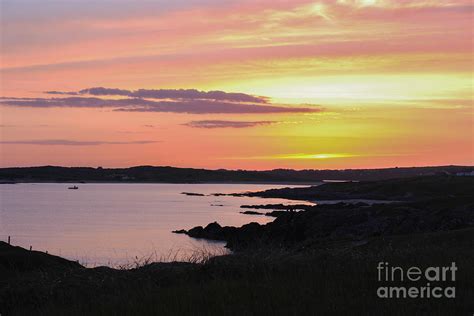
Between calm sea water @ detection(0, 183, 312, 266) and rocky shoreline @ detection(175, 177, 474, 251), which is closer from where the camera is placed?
rocky shoreline @ detection(175, 177, 474, 251)

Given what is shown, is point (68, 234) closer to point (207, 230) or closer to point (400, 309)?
point (207, 230)

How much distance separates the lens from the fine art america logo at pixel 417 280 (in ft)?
35.4

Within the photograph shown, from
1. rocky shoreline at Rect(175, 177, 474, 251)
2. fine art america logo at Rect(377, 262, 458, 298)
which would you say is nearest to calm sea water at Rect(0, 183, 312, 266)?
rocky shoreline at Rect(175, 177, 474, 251)

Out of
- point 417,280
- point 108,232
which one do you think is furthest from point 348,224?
point 417,280

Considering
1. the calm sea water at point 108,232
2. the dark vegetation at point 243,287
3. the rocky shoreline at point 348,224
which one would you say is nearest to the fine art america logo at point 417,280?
the dark vegetation at point 243,287

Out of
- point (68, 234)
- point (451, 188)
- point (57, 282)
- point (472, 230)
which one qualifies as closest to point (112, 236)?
point (68, 234)

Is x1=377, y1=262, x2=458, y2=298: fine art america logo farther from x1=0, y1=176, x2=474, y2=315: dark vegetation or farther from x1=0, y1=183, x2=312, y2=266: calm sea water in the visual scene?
x1=0, y1=183, x2=312, y2=266: calm sea water

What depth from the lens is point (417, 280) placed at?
11.9m

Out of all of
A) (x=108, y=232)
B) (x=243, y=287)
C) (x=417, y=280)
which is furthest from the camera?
(x=108, y=232)

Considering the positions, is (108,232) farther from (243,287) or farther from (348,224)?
(243,287)

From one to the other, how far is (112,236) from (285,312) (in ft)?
198

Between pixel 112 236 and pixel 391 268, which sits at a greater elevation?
pixel 391 268

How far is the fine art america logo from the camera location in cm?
1080

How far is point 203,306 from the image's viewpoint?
10086mm
